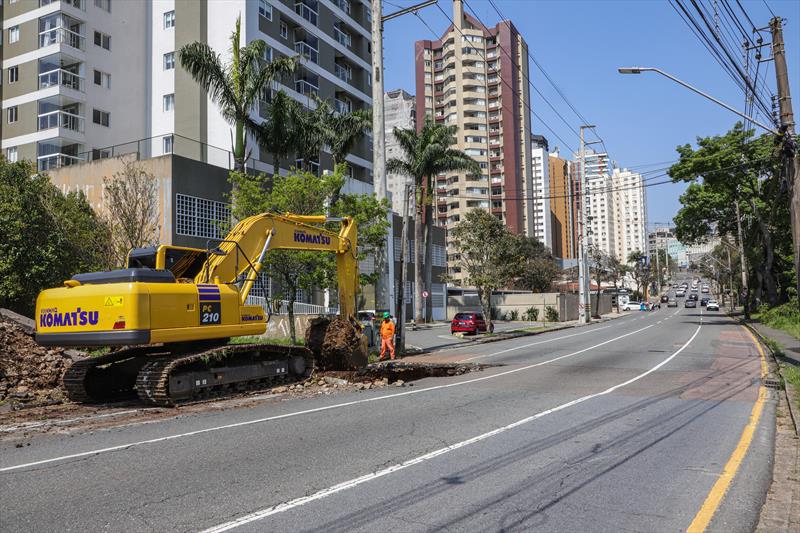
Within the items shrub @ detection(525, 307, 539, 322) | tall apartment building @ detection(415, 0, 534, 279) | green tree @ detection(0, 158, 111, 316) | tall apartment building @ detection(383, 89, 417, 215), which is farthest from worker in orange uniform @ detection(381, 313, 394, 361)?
tall apartment building @ detection(415, 0, 534, 279)

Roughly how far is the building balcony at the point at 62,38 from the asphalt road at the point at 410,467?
40.0 metres

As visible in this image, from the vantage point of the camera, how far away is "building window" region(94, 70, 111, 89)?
140 ft

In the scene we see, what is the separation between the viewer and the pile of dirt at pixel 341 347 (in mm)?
15713

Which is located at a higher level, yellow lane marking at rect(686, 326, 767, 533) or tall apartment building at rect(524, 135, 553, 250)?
tall apartment building at rect(524, 135, 553, 250)

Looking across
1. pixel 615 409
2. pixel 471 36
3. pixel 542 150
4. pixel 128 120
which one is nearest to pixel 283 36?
pixel 128 120

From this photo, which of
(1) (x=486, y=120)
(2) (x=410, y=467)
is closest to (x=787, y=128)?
(2) (x=410, y=467)

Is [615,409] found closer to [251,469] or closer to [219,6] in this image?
[251,469]

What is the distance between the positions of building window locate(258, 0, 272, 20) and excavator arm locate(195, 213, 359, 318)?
30497 mm

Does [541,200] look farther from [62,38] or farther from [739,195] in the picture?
[62,38]

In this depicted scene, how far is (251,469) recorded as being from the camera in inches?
261

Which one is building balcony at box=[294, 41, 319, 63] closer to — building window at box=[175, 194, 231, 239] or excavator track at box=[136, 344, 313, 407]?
building window at box=[175, 194, 231, 239]

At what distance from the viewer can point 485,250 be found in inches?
1427

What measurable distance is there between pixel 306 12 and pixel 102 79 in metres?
15.7

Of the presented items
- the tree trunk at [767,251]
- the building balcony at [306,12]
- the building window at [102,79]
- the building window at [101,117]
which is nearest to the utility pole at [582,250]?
the tree trunk at [767,251]
